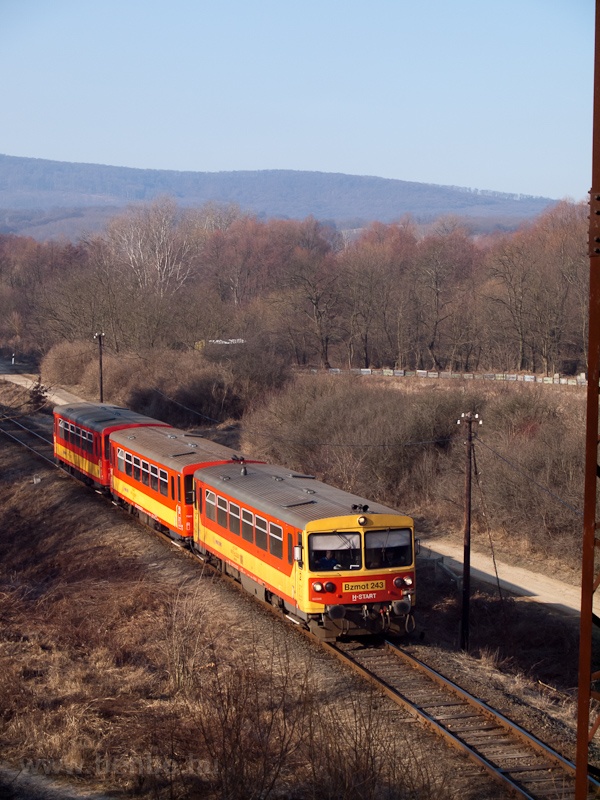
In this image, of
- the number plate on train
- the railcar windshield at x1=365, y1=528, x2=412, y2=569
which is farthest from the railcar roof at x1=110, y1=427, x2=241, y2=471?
the number plate on train

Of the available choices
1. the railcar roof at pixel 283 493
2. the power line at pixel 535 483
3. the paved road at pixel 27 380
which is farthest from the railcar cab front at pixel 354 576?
the paved road at pixel 27 380

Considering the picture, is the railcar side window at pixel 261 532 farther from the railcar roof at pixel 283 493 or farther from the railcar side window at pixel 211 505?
the railcar side window at pixel 211 505

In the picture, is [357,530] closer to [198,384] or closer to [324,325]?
[198,384]

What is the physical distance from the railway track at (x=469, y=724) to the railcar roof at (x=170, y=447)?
7039mm

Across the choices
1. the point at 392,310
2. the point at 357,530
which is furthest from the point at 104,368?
the point at 357,530

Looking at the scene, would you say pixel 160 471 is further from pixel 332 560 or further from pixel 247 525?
pixel 332 560

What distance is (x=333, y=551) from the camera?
559 inches

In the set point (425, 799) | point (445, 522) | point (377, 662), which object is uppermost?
point (425, 799)

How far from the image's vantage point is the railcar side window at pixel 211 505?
18.1 meters

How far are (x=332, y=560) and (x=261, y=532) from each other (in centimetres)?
201

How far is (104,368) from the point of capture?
51656 mm

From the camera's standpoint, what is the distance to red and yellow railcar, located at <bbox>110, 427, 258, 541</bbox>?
19.5 metres

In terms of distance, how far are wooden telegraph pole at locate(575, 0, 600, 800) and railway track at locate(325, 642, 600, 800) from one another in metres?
2.65

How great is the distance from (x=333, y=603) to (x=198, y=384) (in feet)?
115
